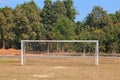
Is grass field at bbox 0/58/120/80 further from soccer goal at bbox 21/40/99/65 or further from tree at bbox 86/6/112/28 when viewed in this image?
tree at bbox 86/6/112/28

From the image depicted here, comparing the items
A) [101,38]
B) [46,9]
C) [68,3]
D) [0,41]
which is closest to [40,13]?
[46,9]

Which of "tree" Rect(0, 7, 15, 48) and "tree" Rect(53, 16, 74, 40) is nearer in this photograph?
"tree" Rect(0, 7, 15, 48)

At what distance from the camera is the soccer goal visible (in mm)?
44656

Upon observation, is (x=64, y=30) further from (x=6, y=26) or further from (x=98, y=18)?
(x=98, y=18)

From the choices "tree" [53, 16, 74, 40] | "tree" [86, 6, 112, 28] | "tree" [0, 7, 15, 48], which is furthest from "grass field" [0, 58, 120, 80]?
"tree" [86, 6, 112, 28]

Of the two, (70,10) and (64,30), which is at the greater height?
(70,10)

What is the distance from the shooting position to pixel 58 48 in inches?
1763

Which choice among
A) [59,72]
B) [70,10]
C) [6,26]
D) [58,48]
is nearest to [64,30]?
[6,26]

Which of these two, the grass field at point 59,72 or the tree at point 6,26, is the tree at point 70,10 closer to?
the tree at point 6,26

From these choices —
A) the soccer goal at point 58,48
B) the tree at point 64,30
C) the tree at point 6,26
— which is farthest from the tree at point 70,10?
the soccer goal at point 58,48

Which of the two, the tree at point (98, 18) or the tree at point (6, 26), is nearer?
the tree at point (6, 26)

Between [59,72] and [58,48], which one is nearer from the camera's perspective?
[59,72]

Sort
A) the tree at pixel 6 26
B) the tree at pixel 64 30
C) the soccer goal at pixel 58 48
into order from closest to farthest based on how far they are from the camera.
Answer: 1. the soccer goal at pixel 58 48
2. the tree at pixel 6 26
3. the tree at pixel 64 30

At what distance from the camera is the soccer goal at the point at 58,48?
147 ft
